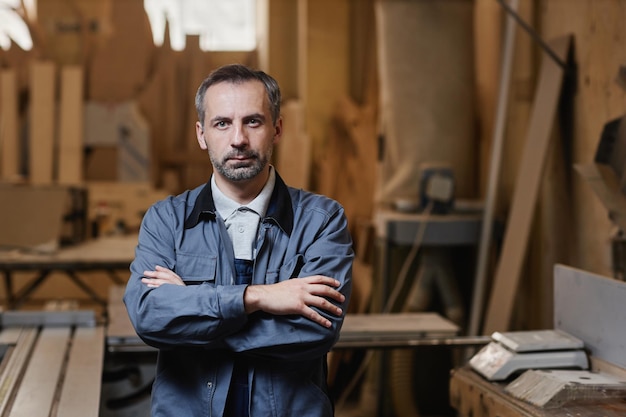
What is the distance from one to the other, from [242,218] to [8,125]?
5670 mm

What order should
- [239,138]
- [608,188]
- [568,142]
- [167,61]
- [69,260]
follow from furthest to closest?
1. [167,61]
2. [69,260]
3. [568,142]
4. [608,188]
5. [239,138]

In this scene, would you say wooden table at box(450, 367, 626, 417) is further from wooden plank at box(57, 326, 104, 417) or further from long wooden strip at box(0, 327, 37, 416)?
long wooden strip at box(0, 327, 37, 416)

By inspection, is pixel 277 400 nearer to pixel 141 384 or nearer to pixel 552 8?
pixel 141 384

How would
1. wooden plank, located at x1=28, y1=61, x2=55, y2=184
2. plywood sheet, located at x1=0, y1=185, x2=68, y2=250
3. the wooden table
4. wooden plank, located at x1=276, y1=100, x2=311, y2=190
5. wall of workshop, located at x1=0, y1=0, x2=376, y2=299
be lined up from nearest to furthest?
the wooden table, plywood sheet, located at x1=0, y1=185, x2=68, y2=250, wooden plank, located at x1=276, y1=100, x2=311, y2=190, wall of workshop, located at x1=0, y1=0, x2=376, y2=299, wooden plank, located at x1=28, y1=61, x2=55, y2=184

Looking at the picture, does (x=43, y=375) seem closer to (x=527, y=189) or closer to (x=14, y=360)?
(x=14, y=360)

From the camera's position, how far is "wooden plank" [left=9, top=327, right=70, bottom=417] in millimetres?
2111

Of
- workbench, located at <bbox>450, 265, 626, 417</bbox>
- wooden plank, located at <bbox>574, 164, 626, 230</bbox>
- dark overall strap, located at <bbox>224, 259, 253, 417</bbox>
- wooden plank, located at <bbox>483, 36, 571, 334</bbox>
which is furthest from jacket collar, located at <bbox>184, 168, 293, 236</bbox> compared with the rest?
wooden plank, located at <bbox>483, 36, 571, 334</bbox>

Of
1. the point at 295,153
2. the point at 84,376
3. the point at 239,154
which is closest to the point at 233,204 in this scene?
the point at 239,154

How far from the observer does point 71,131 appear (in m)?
7.03

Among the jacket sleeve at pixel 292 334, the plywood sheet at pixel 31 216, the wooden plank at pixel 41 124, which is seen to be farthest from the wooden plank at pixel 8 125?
the jacket sleeve at pixel 292 334

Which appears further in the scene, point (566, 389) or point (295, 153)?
point (295, 153)

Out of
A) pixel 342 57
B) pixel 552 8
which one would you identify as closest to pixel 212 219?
pixel 552 8

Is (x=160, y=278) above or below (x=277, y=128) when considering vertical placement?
below

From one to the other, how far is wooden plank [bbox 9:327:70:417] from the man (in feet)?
1.37
